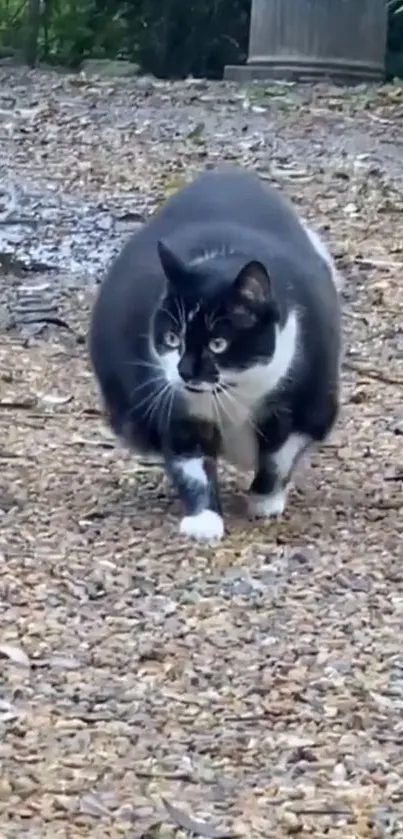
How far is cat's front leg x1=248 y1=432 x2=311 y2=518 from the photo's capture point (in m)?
4.14

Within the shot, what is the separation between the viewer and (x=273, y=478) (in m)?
4.14

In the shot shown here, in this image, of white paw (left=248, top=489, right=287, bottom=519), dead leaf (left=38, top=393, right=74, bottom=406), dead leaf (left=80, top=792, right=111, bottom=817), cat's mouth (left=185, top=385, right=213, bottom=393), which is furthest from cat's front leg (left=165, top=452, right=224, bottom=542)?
dead leaf (left=80, top=792, right=111, bottom=817)

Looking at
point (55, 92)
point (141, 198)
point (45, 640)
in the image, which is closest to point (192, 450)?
point (45, 640)

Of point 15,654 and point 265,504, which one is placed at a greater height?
point 265,504

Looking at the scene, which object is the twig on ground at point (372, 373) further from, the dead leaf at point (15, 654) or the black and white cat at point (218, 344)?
the dead leaf at point (15, 654)

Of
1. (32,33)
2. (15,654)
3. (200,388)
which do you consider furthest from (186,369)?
(32,33)

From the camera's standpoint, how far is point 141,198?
765cm

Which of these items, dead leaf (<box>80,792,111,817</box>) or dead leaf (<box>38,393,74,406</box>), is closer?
Result: dead leaf (<box>80,792,111,817</box>)

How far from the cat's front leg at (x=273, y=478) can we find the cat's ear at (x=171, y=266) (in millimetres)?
496

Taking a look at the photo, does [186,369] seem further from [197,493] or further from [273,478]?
[273,478]

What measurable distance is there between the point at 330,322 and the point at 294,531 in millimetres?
473

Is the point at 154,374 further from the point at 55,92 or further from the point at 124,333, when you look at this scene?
the point at 55,92

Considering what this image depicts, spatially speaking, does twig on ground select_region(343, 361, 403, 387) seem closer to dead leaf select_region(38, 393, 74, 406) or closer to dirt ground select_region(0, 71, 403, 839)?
dirt ground select_region(0, 71, 403, 839)

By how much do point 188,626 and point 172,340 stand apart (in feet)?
2.26
